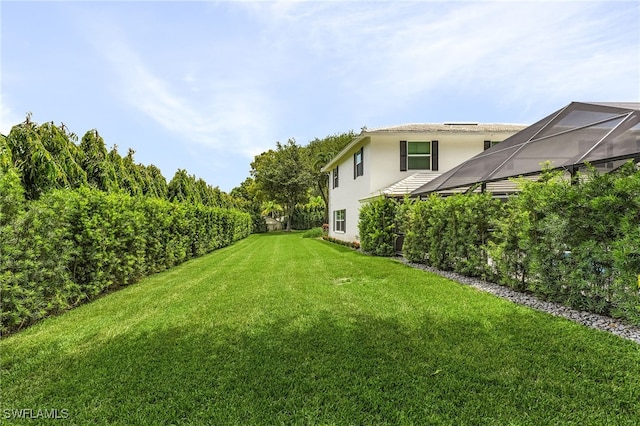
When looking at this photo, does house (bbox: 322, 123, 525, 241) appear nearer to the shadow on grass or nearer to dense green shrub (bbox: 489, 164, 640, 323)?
dense green shrub (bbox: 489, 164, 640, 323)

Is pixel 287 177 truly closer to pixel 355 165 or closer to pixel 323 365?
pixel 355 165

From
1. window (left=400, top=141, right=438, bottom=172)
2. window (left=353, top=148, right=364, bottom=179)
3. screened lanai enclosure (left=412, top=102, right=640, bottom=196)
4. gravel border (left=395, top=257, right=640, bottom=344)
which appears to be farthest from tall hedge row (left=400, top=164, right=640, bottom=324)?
window (left=353, top=148, right=364, bottom=179)

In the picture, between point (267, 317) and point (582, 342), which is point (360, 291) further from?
point (582, 342)

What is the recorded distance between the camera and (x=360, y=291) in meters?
6.10

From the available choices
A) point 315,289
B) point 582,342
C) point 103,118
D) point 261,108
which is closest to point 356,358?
point 582,342

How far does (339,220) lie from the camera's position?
20.2 metres

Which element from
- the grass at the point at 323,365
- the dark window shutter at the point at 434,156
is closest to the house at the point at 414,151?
the dark window shutter at the point at 434,156

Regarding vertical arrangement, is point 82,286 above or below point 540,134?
below

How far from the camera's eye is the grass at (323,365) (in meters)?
2.45

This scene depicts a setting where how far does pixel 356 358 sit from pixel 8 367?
11.8ft

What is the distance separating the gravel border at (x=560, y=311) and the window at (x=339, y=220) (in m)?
12.2

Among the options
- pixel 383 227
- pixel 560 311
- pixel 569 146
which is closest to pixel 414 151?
pixel 383 227

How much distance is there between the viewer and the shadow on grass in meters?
2.41

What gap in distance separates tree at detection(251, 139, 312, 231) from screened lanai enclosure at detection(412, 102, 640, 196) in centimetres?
2617
